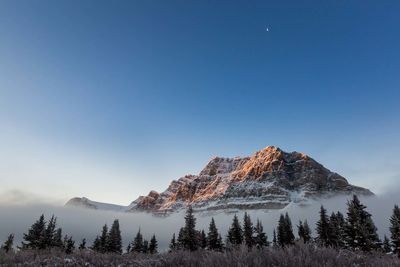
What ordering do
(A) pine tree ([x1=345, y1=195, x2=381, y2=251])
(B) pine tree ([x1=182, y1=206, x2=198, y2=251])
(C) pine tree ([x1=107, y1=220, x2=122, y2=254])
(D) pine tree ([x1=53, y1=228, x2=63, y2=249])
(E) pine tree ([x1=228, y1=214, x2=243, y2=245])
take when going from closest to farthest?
1. (A) pine tree ([x1=345, y1=195, x2=381, y2=251])
2. (B) pine tree ([x1=182, y1=206, x2=198, y2=251])
3. (E) pine tree ([x1=228, y1=214, x2=243, y2=245])
4. (D) pine tree ([x1=53, y1=228, x2=63, y2=249])
5. (C) pine tree ([x1=107, y1=220, x2=122, y2=254])

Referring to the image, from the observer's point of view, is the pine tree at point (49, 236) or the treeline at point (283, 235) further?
the pine tree at point (49, 236)

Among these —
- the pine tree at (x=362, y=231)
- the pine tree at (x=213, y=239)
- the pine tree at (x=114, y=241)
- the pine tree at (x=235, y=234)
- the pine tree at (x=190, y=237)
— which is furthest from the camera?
the pine tree at (x=114, y=241)

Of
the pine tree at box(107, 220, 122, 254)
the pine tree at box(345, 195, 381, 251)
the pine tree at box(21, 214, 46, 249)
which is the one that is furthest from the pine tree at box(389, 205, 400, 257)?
the pine tree at box(21, 214, 46, 249)

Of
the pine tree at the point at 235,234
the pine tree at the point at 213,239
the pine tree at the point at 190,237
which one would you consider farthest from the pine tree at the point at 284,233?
the pine tree at the point at 190,237

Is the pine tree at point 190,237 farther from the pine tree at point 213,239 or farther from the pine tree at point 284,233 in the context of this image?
the pine tree at point 284,233

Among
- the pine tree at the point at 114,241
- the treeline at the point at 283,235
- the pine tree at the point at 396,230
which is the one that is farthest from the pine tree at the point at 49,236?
the pine tree at the point at 396,230

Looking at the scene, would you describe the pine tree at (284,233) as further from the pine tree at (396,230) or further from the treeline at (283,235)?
the pine tree at (396,230)

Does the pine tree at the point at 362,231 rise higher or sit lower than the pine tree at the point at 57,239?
higher

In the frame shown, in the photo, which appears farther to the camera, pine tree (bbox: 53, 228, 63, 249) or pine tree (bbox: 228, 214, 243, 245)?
pine tree (bbox: 53, 228, 63, 249)

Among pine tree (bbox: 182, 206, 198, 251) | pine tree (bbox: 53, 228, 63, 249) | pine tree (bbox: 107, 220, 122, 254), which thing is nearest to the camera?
pine tree (bbox: 182, 206, 198, 251)

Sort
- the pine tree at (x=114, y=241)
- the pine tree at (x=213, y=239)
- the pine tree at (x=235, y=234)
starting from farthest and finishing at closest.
A: the pine tree at (x=114, y=241), the pine tree at (x=213, y=239), the pine tree at (x=235, y=234)

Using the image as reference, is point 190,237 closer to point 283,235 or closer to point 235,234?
point 235,234

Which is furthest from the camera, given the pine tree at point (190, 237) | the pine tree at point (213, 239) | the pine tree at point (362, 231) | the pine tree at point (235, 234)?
the pine tree at point (213, 239)

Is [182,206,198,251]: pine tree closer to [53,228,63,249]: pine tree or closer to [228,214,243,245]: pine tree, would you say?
[228,214,243,245]: pine tree
